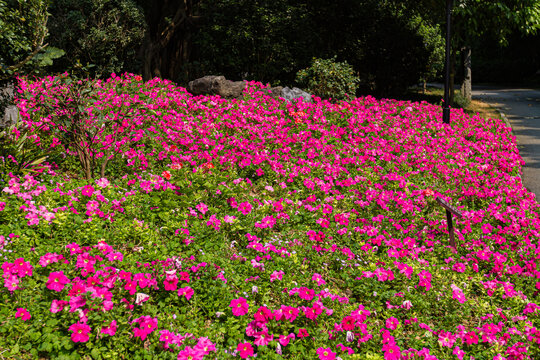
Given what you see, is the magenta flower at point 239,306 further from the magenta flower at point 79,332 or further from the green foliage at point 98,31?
the green foliage at point 98,31

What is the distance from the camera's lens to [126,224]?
4.88 metres

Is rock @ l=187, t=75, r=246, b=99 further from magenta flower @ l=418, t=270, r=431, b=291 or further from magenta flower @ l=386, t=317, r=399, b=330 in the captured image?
magenta flower @ l=386, t=317, r=399, b=330

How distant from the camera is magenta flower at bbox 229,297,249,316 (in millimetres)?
3670

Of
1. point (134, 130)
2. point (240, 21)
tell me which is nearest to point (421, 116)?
point (240, 21)

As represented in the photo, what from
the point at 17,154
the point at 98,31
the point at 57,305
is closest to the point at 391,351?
the point at 57,305

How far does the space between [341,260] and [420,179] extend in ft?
11.5


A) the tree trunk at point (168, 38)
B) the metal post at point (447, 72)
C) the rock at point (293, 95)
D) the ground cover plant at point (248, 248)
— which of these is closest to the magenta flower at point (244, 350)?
the ground cover plant at point (248, 248)

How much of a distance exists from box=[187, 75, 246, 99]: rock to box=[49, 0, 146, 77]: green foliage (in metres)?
8.06

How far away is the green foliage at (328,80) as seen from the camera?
13211mm

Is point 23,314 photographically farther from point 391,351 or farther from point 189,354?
point 391,351

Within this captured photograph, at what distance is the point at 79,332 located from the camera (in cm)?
315

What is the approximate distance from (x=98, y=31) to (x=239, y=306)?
1790cm

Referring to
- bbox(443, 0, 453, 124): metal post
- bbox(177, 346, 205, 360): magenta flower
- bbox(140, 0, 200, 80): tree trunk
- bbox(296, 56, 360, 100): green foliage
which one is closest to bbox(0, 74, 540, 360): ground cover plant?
bbox(177, 346, 205, 360): magenta flower

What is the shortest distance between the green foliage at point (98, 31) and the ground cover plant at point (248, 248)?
11638 millimetres
